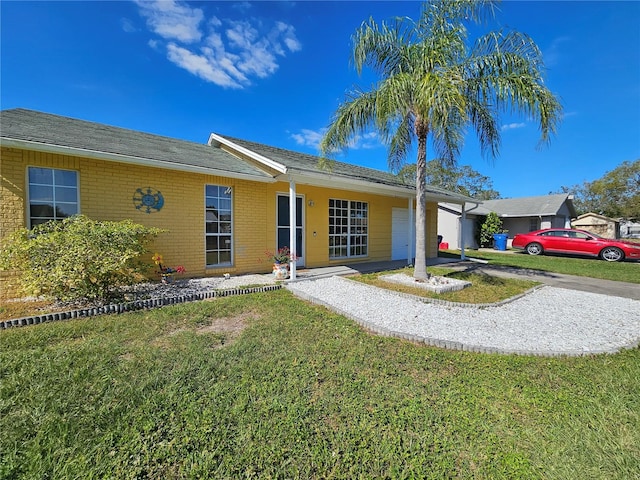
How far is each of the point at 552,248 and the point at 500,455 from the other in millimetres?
18645

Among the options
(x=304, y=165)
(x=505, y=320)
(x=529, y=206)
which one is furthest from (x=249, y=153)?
(x=529, y=206)

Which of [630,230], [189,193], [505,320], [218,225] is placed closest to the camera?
[505,320]

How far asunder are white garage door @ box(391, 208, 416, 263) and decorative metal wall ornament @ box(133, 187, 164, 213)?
948 centimetres

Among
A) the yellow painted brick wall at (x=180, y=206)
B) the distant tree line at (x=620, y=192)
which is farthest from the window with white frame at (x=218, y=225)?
the distant tree line at (x=620, y=192)

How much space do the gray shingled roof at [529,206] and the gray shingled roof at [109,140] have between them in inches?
777

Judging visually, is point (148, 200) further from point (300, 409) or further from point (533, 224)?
point (533, 224)

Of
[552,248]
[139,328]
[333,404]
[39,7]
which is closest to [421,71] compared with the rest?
[333,404]

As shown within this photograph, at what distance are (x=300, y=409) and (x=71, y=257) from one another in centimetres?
513

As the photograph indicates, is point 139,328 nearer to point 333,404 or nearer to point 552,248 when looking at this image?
point 333,404

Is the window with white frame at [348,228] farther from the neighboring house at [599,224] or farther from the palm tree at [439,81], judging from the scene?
the neighboring house at [599,224]

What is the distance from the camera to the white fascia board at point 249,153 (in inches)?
290

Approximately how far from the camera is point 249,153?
8.79 metres

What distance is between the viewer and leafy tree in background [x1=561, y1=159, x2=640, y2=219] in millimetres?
33500

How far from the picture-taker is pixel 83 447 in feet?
6.75
